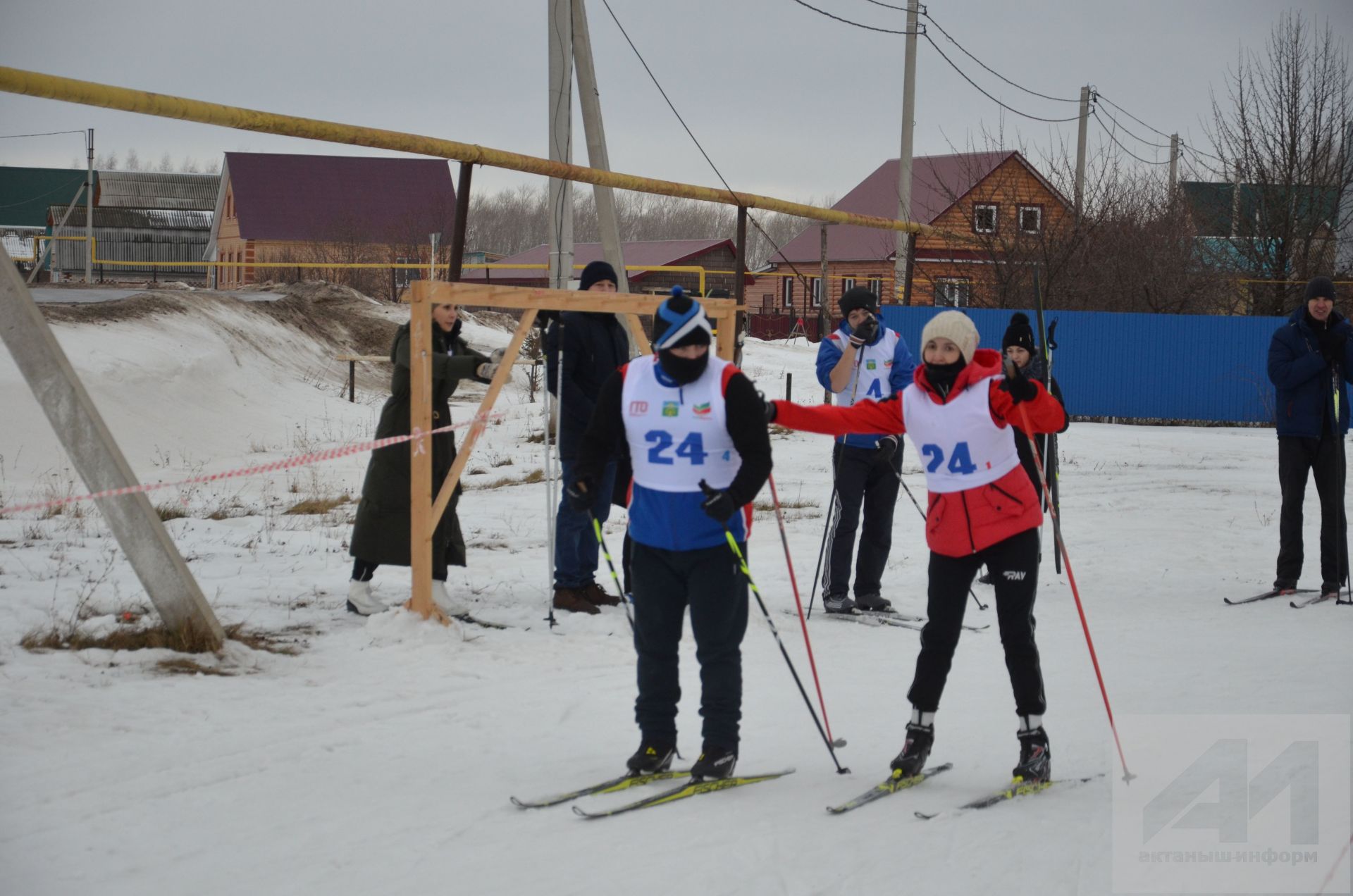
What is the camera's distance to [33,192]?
194ft

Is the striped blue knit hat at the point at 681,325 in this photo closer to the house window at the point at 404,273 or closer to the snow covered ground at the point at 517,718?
the snow covered ground at the point at 517,718

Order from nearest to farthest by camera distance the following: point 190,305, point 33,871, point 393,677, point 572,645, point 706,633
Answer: point 33,871, point 706,633, point 393,677, point 572,645, point 190,305

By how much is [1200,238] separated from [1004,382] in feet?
71.6

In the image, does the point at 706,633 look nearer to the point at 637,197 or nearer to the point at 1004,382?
the point at 1004,382

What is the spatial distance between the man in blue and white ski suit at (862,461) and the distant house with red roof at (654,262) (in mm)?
29220

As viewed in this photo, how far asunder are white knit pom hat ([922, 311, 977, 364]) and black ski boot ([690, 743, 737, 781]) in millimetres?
1654

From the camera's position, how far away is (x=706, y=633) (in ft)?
14.3

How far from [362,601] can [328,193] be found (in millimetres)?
42814

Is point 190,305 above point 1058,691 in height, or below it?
above

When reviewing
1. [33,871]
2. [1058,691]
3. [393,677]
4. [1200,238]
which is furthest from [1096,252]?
[33,871]

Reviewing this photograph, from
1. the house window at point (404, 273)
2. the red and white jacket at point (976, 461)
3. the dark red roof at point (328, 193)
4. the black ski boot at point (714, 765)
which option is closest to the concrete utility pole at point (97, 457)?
the black ski boot at point (714, 765)

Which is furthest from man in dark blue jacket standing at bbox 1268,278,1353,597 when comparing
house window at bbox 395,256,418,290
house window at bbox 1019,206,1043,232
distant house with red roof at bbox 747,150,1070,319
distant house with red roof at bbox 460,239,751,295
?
distant house with red roof at bbox 460,239,751,295

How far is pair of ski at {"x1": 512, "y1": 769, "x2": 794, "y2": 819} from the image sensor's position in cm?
410

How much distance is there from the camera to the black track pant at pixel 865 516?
23.7ft
